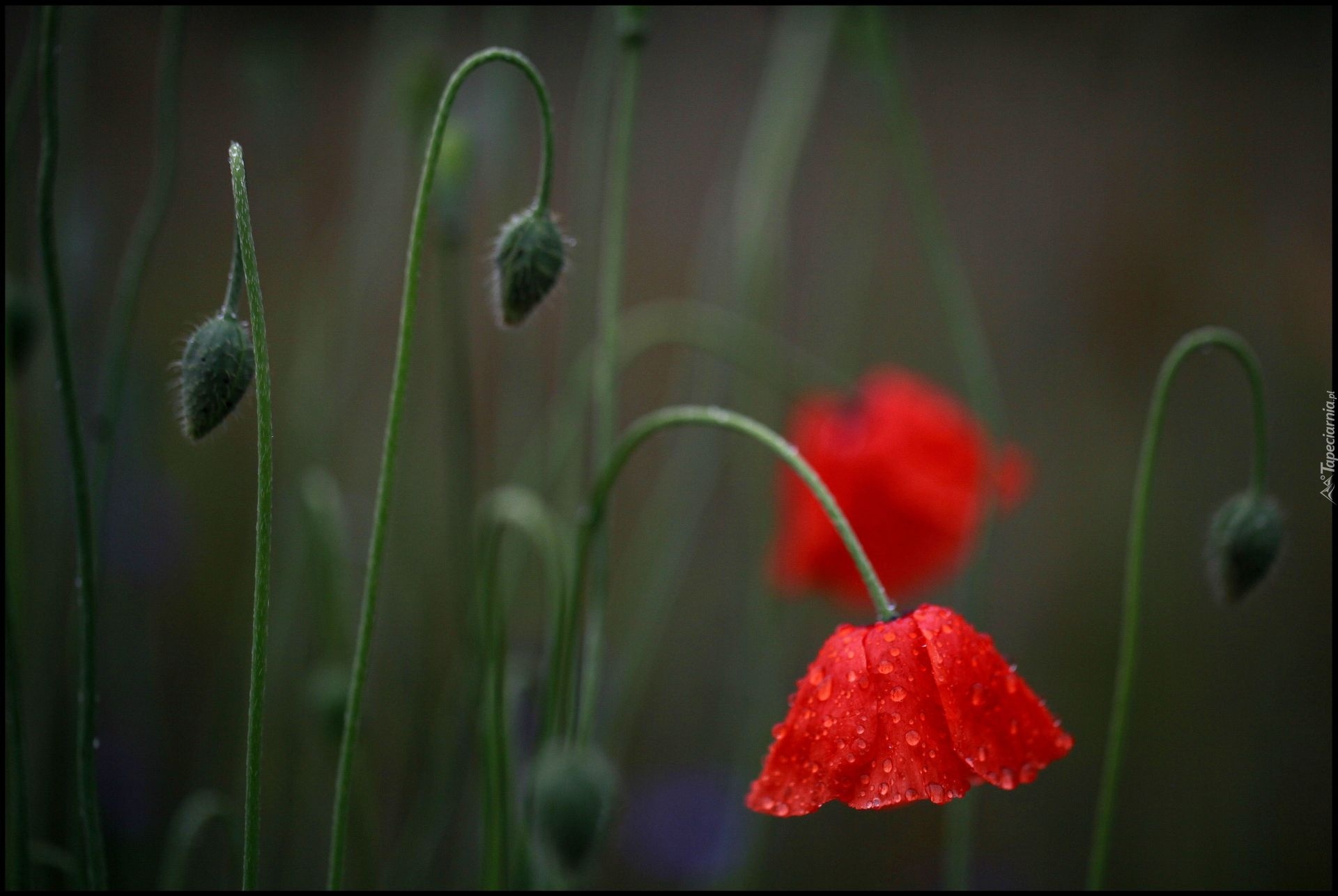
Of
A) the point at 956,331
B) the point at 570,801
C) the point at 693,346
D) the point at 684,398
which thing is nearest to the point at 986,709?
the point at 570,801

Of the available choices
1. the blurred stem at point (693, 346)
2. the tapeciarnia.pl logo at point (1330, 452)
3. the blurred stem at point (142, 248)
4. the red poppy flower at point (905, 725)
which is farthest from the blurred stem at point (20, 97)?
the tapeciarnia.pl logo at point (1330, 452)

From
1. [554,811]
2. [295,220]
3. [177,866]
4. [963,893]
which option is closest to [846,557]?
[963,893]

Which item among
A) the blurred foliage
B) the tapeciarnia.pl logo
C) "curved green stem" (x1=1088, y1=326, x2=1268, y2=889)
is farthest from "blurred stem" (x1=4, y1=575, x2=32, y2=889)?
the tapeciarnia.pl logo

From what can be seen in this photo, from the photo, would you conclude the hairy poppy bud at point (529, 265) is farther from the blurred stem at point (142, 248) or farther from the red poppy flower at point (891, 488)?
the red poppy flower at point (891, 488)

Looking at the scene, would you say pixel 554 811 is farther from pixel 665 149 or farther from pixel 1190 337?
pixel 665 149

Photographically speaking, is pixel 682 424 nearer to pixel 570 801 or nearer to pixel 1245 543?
pixel 570 801
